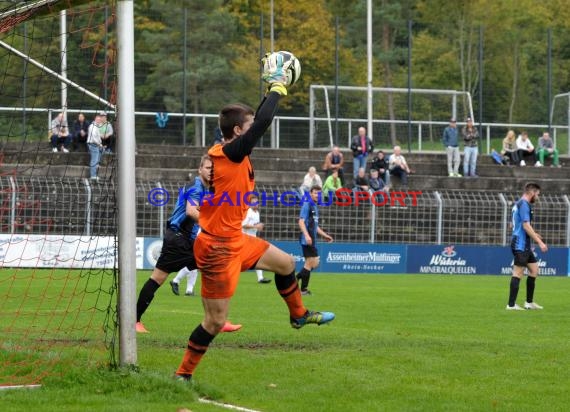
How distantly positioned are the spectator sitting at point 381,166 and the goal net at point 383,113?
523 cm

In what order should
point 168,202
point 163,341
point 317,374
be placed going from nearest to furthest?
point 317,374
point 163,341
point 168,202

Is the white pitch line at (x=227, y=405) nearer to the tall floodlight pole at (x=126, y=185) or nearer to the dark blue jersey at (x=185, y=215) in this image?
the tall floodlight pole at (x=126, y=185)

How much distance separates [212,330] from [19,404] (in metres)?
1.60

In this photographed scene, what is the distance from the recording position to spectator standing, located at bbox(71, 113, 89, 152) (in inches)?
1187

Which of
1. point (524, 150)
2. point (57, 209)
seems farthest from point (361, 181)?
point (57, 209)

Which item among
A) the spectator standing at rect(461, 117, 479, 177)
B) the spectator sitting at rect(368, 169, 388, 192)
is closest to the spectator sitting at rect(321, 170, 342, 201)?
the spectator sitting at rect(368, 169, 388, 192)

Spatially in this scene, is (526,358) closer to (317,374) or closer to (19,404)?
(317,374)

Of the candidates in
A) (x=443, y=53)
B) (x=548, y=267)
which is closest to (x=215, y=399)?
(x=548, y=267)

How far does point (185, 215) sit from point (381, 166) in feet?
63.1

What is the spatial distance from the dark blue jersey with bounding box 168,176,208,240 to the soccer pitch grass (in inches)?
47.3

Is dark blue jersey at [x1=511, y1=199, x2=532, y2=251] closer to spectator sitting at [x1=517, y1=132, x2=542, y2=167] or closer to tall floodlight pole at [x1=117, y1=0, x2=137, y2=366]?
tall floodlight pole at [x1=117, y1=0, x2=137, y2=366]

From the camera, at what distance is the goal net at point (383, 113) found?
3812 cm

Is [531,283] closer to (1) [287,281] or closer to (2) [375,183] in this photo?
(1) [287,281]

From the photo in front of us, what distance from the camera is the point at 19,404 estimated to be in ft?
25.4
